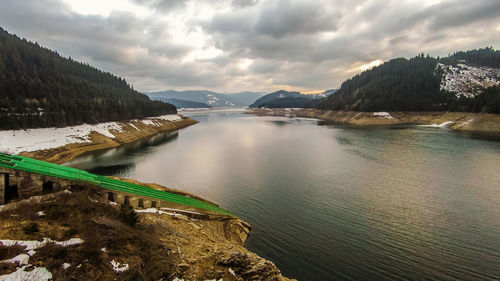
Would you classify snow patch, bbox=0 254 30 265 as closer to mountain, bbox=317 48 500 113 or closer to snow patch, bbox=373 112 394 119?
mountain, bbox=317 48 500 113

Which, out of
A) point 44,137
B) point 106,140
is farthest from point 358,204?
point 44,137

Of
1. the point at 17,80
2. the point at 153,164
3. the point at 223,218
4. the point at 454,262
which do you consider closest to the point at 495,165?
the point at 454,262

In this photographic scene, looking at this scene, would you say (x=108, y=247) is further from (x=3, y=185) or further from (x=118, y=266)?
(x=3, y=185)

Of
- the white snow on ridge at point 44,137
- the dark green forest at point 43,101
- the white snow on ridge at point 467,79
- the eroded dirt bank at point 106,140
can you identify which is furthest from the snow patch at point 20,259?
the white snow on ridge at point 467,79

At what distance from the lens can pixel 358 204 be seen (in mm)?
23234

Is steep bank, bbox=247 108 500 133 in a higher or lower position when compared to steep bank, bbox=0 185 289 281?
higher

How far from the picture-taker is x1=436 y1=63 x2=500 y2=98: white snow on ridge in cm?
14188

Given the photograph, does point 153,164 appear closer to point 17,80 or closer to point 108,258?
point 108,258

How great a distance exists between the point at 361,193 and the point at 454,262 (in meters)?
11.8

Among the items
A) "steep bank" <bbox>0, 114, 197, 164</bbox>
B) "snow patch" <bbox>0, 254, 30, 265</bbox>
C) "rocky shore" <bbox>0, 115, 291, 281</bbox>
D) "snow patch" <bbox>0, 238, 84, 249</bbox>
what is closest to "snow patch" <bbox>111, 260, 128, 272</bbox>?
"rocky shore" <bbox>0, 115, 291, 281</bbox>

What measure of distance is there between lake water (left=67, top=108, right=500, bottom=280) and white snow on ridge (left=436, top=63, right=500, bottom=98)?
133 metres

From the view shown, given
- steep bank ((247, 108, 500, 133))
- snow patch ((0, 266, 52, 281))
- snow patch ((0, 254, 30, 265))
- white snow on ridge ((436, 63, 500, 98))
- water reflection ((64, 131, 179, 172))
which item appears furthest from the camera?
white snow on ridge ((436, 63, 500, 98))

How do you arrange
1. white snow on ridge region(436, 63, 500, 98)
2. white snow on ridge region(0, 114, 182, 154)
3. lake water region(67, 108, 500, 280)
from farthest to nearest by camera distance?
white snow on ridge region(436, 63, 500, 98) < white snow on ridge region(0, 114, 182, 154) < lake water region(67, 108, 500, 280)

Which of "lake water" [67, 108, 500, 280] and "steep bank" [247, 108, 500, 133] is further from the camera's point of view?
"steep bank" [247, 108, 500, 133]
